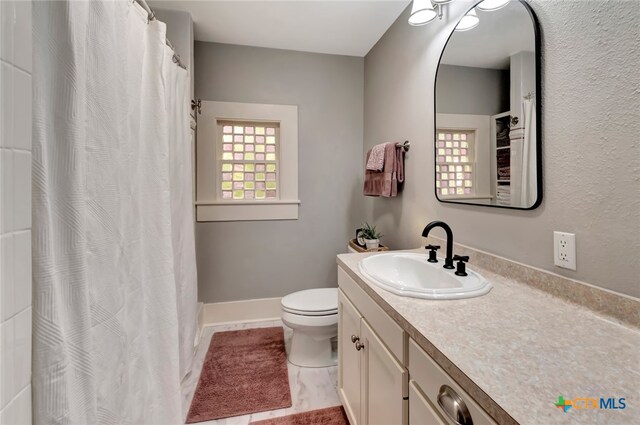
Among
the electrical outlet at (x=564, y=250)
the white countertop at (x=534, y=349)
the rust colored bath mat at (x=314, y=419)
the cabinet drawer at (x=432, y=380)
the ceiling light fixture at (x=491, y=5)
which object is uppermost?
the ceiling light fixture at (x=491, y=5)

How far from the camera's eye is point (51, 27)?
0.64 metres

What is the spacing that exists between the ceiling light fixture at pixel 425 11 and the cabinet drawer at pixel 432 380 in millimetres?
1574

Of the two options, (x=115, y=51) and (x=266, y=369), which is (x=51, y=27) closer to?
(x=115, y=51)

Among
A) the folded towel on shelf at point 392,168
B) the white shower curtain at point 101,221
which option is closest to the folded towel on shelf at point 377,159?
the folded towel on shelf at point 392,168

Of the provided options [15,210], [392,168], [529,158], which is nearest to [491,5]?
[529,158]

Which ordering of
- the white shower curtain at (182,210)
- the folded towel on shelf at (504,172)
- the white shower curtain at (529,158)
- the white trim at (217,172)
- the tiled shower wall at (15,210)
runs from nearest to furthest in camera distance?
the tiled shower wall at (15,210) < the white shower curtain at (529,158) < the folded towel on shelf at (504,172) < the white shower curtain at (182,210) < the white trim at (217,172)

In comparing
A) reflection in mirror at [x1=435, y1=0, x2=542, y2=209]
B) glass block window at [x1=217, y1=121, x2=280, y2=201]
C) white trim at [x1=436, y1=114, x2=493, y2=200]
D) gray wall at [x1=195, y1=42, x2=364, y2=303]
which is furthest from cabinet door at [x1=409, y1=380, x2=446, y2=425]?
glass block window at [x1=217, y1=121, x2=280, y2=201]

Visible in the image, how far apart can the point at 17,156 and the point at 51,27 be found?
1.28ft

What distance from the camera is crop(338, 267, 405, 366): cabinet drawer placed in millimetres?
820

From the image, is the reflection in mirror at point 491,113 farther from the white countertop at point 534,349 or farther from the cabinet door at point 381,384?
the cabinet door at point 381,384

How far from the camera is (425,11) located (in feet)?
4.83

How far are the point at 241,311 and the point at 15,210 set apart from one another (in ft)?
7.19

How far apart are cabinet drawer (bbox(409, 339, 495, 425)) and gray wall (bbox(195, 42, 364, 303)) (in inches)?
73.1

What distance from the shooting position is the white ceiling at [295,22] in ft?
6.04
